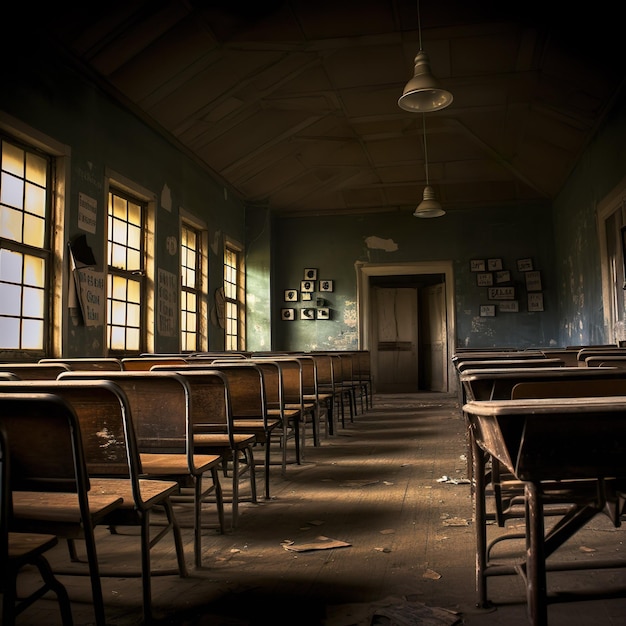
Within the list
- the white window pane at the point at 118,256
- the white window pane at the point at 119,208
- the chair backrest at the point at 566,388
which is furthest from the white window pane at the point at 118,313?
the chair backrest at the point at 566,388

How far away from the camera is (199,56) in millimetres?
6645

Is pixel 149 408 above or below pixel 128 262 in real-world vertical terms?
below

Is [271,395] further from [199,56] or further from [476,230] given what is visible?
[476,230]

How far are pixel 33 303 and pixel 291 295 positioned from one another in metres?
6.94

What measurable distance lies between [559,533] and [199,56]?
6416 mm

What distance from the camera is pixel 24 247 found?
538 centimetres

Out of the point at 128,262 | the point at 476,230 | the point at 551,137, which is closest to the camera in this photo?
the point at 128,262

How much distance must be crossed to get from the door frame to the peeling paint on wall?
1.03 ft

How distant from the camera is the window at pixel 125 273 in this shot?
6.83m

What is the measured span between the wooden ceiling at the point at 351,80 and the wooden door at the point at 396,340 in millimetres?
3121

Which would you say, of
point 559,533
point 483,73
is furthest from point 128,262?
point 559,533

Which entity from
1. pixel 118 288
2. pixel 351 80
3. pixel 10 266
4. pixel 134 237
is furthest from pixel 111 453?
pixel 351 80

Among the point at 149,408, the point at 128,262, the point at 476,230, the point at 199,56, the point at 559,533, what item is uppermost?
the point at 199,56

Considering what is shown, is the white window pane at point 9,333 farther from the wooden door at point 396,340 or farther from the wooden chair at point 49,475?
the wooden door at point 396,340
